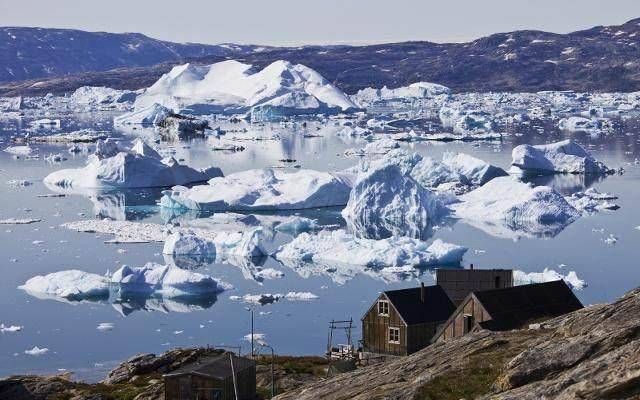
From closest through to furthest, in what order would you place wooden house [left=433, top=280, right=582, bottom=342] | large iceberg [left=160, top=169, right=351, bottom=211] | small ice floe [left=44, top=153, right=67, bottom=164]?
wooden house [left=433, top=280, right=582, bottom=342], large iceberg [left=160, top=169, right=351, bottom=211], small ice floe [left=44, top=153, right=67, bottom=164]

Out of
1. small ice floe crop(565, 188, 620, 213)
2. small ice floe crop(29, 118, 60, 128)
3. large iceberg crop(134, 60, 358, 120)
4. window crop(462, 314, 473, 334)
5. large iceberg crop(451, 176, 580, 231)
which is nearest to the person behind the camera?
window crop(462, 314, 473, 334)

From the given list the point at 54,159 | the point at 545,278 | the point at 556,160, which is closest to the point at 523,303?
the point at 545,278

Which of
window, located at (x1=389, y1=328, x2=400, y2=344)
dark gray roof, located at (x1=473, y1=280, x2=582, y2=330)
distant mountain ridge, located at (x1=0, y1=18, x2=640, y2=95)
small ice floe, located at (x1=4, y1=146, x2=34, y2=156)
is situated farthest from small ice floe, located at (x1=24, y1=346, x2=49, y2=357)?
distant mountain ridge, located at (x1=0, y1=18, x2=640, y2=95)

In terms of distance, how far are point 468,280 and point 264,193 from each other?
62.7ft

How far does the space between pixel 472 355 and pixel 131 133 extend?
67.6m

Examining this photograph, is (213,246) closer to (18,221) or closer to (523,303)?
(18,221)

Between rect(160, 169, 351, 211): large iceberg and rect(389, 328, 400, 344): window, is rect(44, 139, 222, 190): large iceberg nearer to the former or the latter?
rect(160, 169, 351, 211): large iceberg

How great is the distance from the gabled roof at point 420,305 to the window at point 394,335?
291 millimetres

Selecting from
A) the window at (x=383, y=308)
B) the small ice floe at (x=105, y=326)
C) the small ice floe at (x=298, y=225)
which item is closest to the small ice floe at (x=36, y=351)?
the small ice floe at (x=105, y=326)

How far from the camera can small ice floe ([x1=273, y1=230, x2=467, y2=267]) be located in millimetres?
27672

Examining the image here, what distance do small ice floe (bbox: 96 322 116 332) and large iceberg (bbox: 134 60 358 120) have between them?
65.7 metres

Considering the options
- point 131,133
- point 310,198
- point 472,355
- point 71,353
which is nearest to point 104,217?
point 310,198

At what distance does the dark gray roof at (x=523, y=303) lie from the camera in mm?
16297

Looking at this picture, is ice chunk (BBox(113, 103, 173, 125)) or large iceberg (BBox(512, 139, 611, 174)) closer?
large iceberg (BBox(512, 139, 611, 174))
